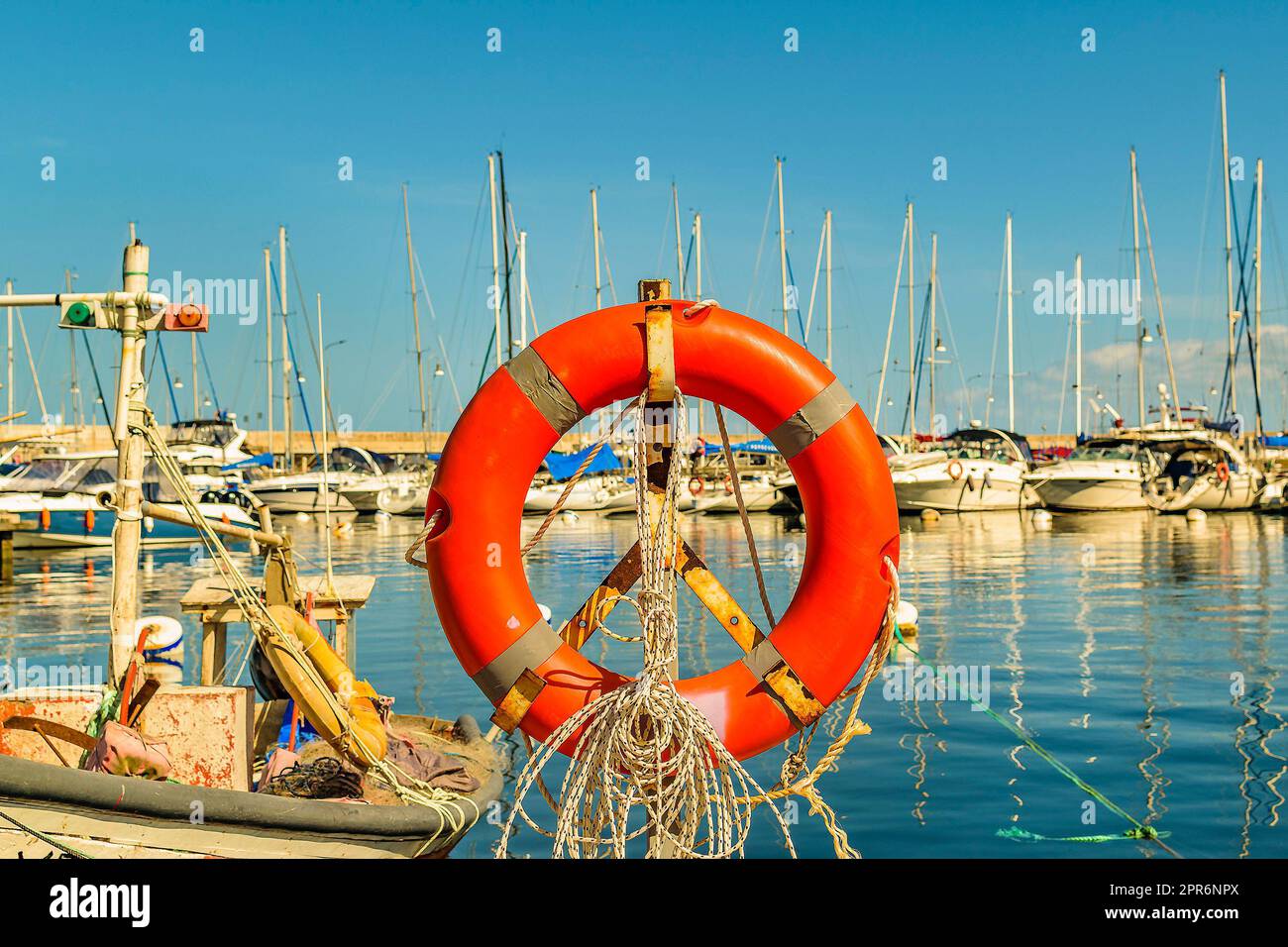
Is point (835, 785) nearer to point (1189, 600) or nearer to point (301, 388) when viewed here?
point (1189, 600)

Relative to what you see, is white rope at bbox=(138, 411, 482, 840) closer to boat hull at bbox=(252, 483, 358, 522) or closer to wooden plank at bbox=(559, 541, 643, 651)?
wooden plank at bbox=(559, 541, 643, 651)

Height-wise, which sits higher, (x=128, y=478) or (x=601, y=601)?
(x=128, y=478)

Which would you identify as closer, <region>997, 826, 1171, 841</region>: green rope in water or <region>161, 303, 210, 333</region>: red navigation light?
<region>161, 303, 210, 333</region>: red navigation light

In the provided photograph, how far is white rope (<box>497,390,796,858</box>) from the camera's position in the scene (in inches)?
174

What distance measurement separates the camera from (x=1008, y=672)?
1113 centimetres

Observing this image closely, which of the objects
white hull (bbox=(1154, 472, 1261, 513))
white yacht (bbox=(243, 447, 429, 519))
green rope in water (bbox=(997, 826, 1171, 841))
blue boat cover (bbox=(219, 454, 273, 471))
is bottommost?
green rope in water (bbox=(997, 826, 1171, 841))

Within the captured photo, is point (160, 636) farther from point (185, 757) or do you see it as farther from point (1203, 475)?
point (1203, 475)

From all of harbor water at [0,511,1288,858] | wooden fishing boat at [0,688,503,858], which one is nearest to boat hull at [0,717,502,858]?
wooden fishing boat at [0,688,503,858]

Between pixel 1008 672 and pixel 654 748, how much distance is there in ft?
24.4

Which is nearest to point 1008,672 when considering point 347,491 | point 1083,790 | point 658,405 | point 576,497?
point 1083,790

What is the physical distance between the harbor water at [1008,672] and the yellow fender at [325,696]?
1.16 meters

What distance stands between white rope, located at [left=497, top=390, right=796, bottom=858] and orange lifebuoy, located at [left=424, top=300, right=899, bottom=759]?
148 mm

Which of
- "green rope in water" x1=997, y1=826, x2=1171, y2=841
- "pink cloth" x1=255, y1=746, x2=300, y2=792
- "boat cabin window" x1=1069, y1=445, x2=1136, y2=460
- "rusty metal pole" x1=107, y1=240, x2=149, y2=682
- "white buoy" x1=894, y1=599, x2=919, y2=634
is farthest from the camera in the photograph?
"boat cabin window" x1=1069, y1=445, x2=1136, y2=460
